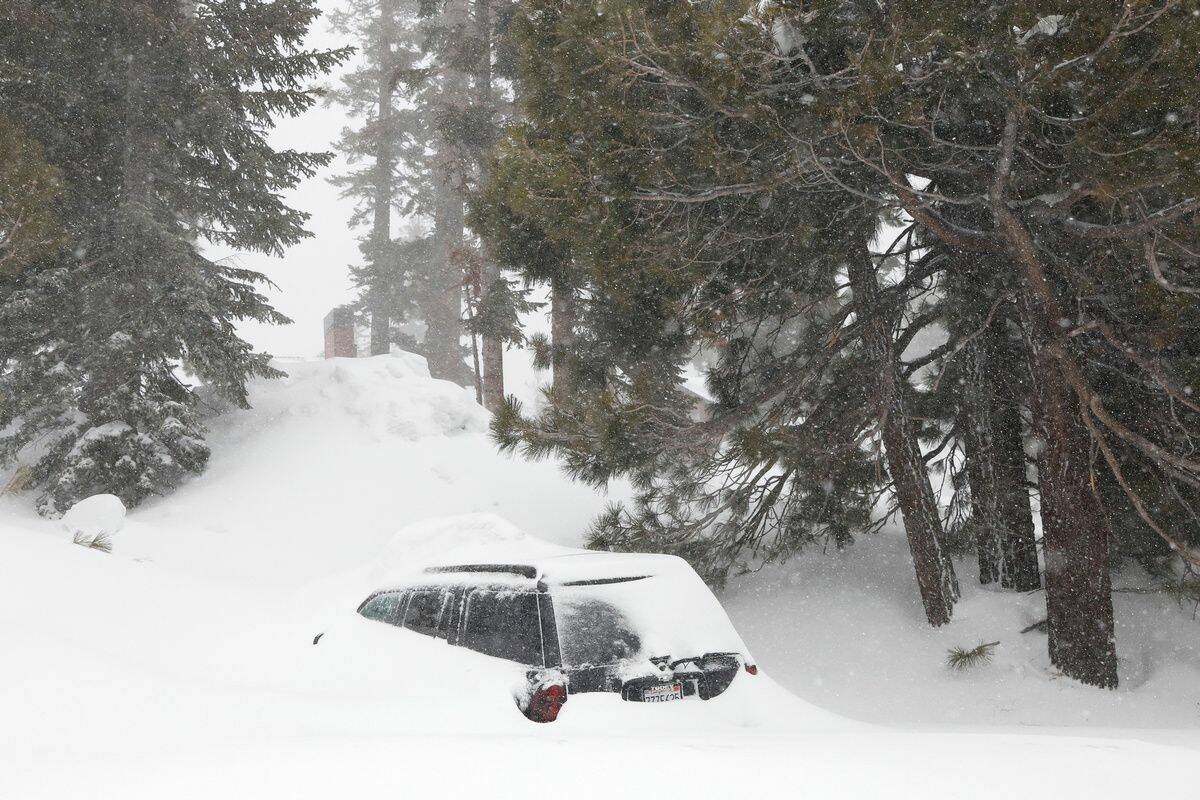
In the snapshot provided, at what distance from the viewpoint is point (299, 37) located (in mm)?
14930

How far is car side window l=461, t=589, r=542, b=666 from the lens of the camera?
405 centimetres

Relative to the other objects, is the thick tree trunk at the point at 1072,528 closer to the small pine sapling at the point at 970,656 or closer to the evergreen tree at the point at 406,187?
the small pine sapling at the point at 970,656

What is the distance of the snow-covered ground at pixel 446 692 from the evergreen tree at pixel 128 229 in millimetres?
1244

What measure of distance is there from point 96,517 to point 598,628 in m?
9.98

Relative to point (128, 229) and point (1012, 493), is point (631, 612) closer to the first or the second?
point (1012, 493)

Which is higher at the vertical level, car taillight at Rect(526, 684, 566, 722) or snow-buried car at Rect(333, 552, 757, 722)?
snow-buried car at Rect(333, 552, 757, 722)

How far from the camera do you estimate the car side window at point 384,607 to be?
5492 millimetres

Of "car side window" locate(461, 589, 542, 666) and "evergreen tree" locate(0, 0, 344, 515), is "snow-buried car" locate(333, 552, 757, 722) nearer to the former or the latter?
"car side window" locate(461, 589, 542, 666)

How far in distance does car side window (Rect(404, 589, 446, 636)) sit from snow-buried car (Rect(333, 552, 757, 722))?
106 mm

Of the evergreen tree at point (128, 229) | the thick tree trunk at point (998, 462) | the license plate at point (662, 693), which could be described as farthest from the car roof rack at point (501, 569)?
the evergreen tree at point (128, 229)

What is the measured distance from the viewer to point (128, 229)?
505 inches

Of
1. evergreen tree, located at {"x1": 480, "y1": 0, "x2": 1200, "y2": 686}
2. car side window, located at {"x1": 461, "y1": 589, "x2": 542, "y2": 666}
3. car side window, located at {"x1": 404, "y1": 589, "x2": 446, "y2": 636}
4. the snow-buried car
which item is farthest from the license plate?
evergreen tree, located at {"x1": 480, "y1": 0, "x2": 1200, "y2": 686}

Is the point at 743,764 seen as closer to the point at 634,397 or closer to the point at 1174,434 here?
the point at 634,397

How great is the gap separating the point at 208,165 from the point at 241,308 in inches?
112
